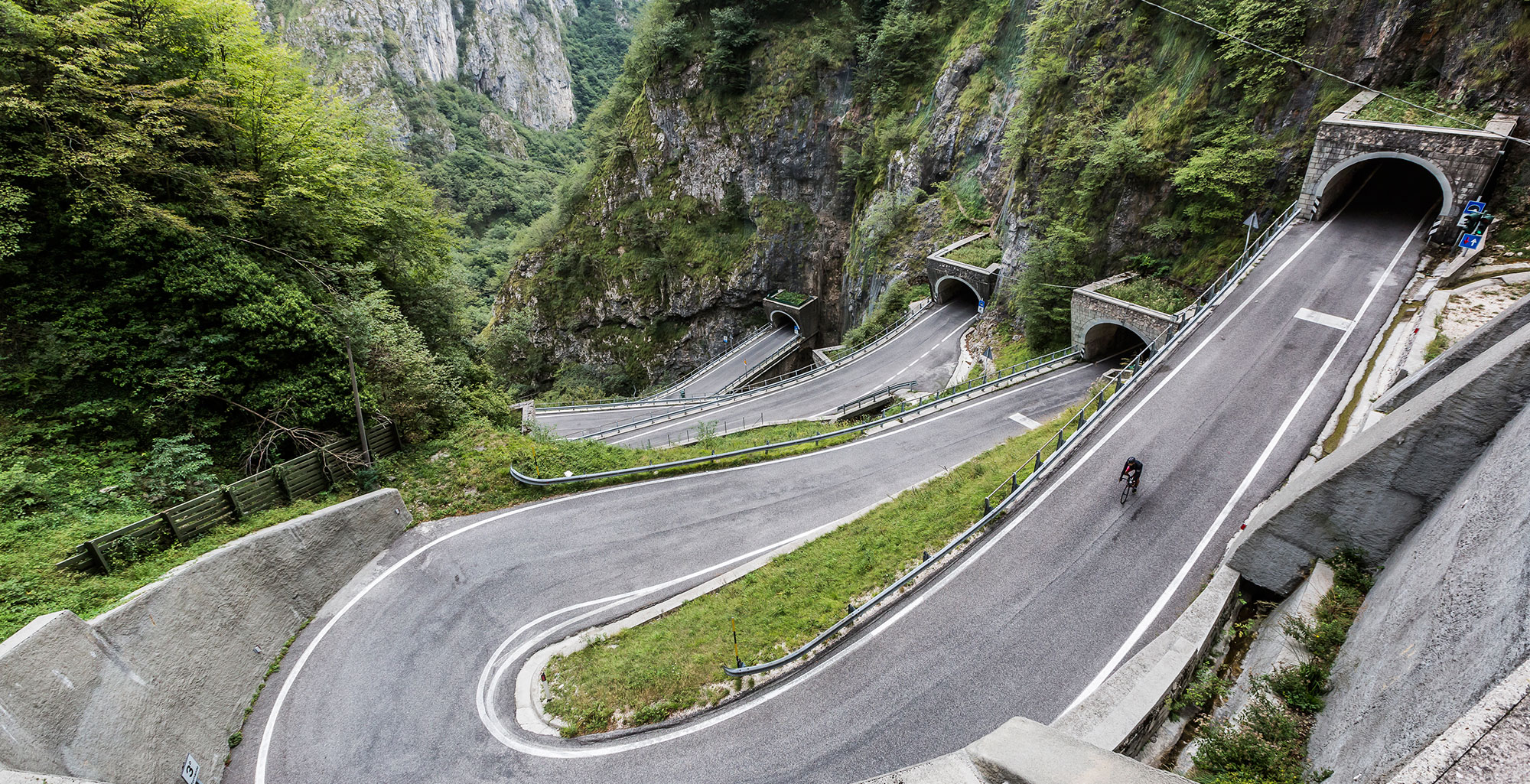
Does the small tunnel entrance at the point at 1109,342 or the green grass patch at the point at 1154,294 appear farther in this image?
the small tunnel entrance at the point at 1109,342

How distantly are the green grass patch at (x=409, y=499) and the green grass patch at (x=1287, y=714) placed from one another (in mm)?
14047

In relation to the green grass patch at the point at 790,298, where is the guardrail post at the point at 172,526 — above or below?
above

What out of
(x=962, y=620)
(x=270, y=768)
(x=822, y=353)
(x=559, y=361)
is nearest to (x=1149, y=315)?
(x=962, y=620)

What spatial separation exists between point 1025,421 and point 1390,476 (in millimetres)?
13493

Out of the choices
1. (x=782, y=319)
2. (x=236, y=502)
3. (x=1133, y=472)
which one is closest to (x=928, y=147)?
(x=782, y=319)

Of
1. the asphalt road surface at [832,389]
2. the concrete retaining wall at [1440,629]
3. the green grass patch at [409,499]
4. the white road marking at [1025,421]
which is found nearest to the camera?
the concrete retaining wall at [1440,629]

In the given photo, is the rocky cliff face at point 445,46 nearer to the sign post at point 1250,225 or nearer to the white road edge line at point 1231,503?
the sign post at point 1250,225

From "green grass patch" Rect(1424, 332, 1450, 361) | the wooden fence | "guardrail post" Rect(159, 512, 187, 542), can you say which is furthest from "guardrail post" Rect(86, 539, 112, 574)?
"green grass patch" Rect(1424, 332, 1450, 361)

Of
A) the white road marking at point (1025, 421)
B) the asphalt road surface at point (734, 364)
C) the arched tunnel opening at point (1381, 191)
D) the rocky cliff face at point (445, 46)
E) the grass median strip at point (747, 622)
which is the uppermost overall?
the rocky cliff face at point (445, 46)

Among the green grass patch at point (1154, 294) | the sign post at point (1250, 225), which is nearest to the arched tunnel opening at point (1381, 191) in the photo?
the sign post at point (1250, 225)

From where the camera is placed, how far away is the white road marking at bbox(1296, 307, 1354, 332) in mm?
16031

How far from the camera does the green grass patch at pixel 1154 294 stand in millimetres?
20859

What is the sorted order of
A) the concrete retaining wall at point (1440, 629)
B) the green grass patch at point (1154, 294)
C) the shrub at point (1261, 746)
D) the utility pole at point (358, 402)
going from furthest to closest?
the green grass patch at point (1154, 294)
the utility pole at point (358, 402)
the shrub at point (1261, 746)
the concrete retaining wall at point (1440, 629)

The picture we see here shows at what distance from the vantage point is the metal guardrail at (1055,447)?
414 inches
